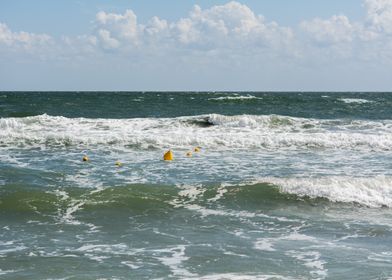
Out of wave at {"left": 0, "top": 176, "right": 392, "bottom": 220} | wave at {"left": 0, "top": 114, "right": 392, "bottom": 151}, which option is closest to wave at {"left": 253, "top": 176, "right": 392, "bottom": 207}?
wave at {"left": 0, "top": 176, "right": 392, "bottom": 220}

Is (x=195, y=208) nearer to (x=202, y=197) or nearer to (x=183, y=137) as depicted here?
(x=202, y=197)

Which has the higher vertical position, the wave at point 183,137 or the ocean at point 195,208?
the wave at point 183,137

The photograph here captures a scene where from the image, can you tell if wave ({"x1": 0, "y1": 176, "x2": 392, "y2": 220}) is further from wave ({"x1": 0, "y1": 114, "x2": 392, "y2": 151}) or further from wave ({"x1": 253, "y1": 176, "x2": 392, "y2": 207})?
wave ({"x1": 0, "y1": 114, "x2": 392, "y2": 151})

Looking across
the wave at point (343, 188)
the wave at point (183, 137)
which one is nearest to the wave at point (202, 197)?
the wave at point (343, 188)

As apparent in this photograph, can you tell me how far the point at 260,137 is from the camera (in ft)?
77.3

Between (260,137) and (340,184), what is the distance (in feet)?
32.7

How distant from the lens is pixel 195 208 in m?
12.1

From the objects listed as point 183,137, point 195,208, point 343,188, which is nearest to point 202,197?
point 195,208

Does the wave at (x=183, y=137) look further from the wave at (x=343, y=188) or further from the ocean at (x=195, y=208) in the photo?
the wave at (x=343, y=188)

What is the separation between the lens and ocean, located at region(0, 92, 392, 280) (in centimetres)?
824

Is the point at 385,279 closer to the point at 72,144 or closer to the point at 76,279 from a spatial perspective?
the point at 76,279

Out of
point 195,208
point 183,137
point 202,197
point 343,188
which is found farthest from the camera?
point 183,137

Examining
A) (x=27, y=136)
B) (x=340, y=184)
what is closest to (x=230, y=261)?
(x=340, y=184)

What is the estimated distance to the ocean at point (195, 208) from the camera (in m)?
8.24
